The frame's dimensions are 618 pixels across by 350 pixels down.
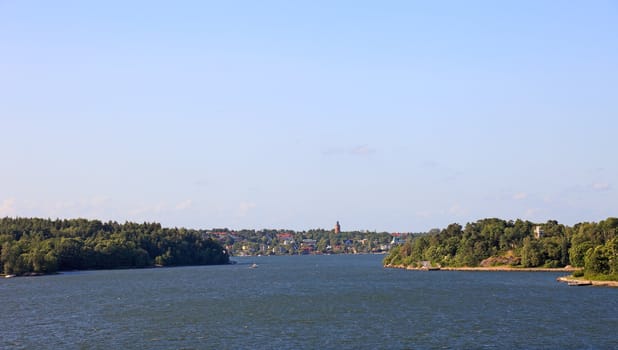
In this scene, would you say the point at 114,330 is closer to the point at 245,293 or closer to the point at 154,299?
the point at 154,299

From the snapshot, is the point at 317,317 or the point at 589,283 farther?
the point at 589,283

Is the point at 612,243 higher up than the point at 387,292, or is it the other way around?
the point at 612,243

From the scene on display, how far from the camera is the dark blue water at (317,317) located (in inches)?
2943

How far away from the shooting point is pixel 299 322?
90000 mm

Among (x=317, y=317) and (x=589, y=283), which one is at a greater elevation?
(x=589, y=283)

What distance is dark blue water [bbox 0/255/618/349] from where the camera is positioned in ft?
245

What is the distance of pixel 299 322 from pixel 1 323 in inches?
1533

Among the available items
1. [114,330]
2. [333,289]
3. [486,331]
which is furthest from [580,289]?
[114,330]

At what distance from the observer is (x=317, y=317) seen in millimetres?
94812

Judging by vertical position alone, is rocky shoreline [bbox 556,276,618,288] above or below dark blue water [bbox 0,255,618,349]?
above

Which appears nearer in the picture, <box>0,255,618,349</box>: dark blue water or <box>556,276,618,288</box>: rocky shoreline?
<box>0,255,618,349</box>: dark blue water

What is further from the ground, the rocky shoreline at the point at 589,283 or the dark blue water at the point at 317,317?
the rocky shoreline at the point at 589,283

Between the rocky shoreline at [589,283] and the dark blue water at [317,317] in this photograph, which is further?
the rocky shoreline at [589,283]

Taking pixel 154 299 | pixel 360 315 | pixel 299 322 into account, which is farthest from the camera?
pixel 154 299
